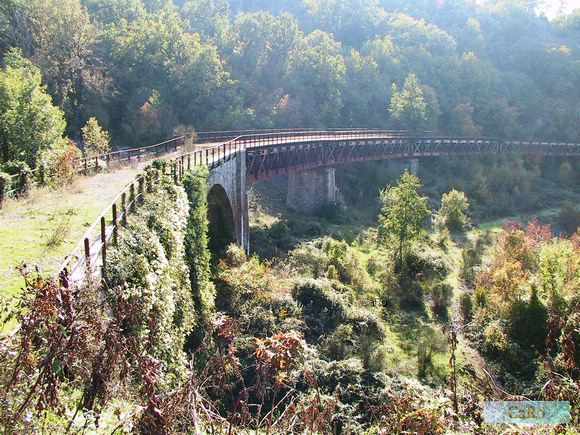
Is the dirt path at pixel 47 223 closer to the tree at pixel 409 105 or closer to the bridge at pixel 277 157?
the bridge at pixel 277 157

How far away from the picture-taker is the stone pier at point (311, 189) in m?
50.1

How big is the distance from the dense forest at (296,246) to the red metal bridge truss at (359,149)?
2645 millimetres

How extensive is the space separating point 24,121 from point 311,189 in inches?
1056

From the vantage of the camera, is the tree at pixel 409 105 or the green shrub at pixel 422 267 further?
the tree at pixel 409 105

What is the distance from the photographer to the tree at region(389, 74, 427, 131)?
75.1m

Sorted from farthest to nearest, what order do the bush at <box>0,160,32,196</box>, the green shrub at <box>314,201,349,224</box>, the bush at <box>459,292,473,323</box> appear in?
1. the green shrub at <box>314,201,349,224</box>
2. the bush at <box>459,292,473,323</box>
3. the bush at <box>0,160,32,196</box>

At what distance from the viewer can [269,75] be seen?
7388 cm

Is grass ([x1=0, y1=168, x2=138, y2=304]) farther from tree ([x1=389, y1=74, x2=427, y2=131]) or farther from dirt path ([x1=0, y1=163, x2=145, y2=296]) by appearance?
tree ([x1=389, y1=74, x2=427, y2=131])

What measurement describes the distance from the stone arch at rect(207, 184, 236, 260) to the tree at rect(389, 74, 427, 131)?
51975 mm

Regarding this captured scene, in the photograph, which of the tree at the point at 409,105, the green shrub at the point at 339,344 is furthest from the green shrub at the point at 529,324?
the tree at the point at 409,105

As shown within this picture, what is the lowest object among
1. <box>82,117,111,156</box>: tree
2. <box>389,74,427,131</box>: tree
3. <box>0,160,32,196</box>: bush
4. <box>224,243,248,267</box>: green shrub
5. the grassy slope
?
the grassy slope

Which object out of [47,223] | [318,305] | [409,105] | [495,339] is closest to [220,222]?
[318,305]

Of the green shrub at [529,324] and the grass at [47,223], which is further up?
the grass at [47,223]

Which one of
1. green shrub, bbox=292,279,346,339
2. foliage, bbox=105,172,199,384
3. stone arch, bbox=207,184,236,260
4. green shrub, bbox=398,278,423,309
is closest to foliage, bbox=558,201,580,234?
green shrub, bbox=398,278,423,309
